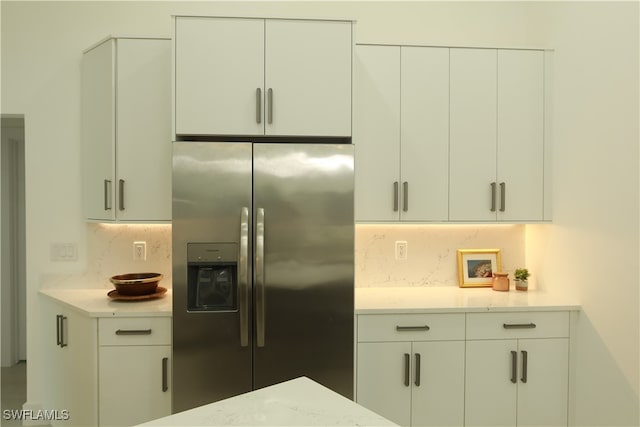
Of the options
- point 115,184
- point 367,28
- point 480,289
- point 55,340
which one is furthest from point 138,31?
point 480,289

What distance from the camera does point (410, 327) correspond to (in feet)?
8.21

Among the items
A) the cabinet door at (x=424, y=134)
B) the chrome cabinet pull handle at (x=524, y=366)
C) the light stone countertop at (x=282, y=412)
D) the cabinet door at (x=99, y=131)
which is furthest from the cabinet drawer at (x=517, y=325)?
the cabinet door at (x=99, y=131)

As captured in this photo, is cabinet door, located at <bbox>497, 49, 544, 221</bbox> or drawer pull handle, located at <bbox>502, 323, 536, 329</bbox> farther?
cabinet door, located at <bbox>497, 49, 544, 221</bbox>

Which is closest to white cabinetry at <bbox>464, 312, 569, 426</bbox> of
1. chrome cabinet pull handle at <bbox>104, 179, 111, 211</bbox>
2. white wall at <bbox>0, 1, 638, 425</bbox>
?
white wall at <bbox>0, 1, 638, 425</bbox>

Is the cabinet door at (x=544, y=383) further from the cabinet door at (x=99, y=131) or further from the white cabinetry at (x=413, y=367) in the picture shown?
the cabinet door at (x=99, y=131)

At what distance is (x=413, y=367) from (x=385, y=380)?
0.18 m

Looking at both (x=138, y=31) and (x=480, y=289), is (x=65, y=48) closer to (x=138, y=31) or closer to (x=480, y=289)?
(x=138, y=31)

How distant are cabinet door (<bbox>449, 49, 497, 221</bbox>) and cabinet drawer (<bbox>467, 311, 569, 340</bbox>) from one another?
642mm

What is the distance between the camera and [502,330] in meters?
2.55

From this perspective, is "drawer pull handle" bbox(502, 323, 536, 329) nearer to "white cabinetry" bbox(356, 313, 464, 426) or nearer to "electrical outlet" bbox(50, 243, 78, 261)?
"white cabinetry" bbox(356, 313, 464, 426)

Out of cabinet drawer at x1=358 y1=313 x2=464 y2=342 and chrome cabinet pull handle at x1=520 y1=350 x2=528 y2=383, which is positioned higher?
cabinet drawer at x1=358 y1=313 x2=464 y2=342

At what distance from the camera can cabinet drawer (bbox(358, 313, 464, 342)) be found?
98.2 inches

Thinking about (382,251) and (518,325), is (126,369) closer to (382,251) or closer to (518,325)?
(382,251)

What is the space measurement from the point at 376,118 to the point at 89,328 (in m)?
2.06
